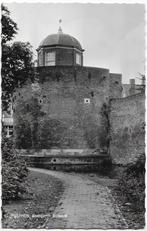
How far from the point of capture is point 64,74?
29.2m

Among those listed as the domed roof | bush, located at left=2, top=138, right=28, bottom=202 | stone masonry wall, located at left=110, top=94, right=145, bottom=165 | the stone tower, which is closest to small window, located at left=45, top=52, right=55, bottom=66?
the domed roof

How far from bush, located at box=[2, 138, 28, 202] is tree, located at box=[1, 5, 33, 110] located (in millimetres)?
2126

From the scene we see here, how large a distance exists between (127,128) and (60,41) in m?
14.3

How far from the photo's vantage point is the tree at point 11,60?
48.6 ft

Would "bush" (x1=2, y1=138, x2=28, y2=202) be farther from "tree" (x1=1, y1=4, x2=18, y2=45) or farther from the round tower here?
the round tower

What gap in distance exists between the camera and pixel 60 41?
120ft

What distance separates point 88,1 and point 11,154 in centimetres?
669

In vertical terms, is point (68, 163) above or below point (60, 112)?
below

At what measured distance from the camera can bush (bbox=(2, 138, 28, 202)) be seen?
11.6m

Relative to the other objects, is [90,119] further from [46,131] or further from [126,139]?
[126,139]

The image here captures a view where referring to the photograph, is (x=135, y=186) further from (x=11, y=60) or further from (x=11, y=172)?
(x=11, y=60)

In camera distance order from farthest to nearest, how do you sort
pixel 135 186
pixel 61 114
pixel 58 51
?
pixel 58 51
pixel 61 114
pixel 135 186

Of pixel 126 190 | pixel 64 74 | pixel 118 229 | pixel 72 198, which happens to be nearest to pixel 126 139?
pixel 64 74

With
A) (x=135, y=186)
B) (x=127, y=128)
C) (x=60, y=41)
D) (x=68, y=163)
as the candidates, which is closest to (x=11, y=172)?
(x=135, y=186)
